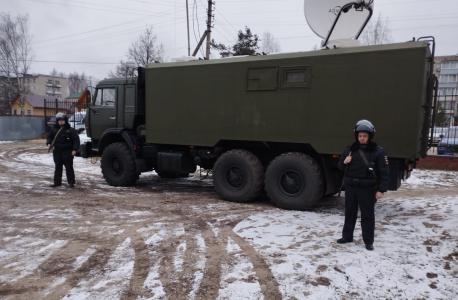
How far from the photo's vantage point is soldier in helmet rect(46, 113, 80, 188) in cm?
906

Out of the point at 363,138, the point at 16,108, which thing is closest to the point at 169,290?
the point at 363,138

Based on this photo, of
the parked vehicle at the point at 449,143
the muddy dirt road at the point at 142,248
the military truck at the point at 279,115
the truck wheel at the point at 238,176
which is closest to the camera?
the muddy dirt road at the point at 142,248

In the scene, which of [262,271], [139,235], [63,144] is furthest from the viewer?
[63,144]

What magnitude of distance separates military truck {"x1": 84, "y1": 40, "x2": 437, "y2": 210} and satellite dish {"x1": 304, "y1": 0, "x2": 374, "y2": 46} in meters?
1.32

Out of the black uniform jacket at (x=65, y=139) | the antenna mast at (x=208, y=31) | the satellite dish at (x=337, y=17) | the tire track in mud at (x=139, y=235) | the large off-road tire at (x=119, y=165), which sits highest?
the antenna mast at (x=208, y=31)

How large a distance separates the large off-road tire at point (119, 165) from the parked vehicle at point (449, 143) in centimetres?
1081

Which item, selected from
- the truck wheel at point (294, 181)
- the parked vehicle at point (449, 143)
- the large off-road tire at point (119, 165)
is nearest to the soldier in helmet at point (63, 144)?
the large off-road tire at point (119, 165)

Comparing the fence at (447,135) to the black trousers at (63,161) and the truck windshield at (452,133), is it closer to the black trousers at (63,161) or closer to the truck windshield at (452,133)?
the truck windshield at (452,133)

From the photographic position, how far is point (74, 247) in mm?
4746

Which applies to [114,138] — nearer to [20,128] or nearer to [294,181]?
[294,181]

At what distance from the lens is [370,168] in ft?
14.7

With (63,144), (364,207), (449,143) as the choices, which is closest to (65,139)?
(63,144)

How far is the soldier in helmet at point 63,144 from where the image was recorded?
9062 millimetres

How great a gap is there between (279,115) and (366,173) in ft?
8.81
